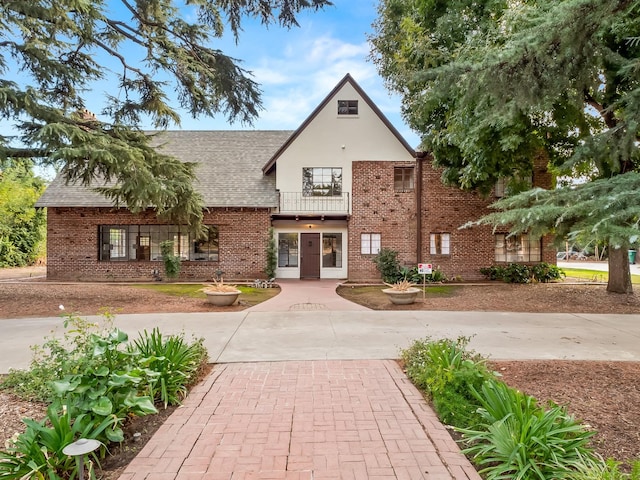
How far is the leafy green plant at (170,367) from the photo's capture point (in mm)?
4098

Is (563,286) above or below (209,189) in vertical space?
below

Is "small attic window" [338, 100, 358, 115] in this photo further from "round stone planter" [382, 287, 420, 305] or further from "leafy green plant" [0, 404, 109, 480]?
"leafy green plant" [0, 404, 109, 480]

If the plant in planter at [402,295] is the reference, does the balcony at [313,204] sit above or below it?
above

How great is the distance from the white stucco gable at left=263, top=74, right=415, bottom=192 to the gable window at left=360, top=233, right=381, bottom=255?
7.59 ft

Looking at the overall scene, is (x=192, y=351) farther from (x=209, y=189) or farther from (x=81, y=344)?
(x=209, y=189)

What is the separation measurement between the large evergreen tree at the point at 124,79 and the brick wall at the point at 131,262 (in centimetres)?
396

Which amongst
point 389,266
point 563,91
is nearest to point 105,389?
point 563,91

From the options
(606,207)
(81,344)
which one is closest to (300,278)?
(81,344)

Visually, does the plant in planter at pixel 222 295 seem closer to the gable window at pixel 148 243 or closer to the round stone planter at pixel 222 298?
the round stone planter at pixel 222 298

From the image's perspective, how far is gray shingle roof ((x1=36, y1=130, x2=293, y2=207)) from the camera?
16.6m

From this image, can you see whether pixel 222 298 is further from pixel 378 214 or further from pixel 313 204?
pixel 378 214

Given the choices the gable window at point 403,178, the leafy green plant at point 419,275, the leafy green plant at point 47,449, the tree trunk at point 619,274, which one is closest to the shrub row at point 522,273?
the leafy green plant at point 419,275

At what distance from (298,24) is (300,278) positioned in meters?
12.2

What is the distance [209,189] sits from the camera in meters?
17.3
